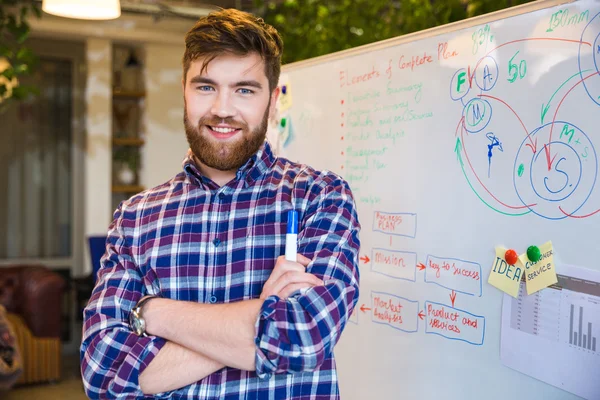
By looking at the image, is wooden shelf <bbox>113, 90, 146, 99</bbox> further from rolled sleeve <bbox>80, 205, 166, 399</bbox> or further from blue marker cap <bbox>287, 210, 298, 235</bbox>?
blue marker cap <bbox>287, 210, 298, 235</bbox>

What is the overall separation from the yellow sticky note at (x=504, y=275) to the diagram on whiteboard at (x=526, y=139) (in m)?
0.12

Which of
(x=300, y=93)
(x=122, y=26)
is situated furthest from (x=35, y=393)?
(x=300, y=93)

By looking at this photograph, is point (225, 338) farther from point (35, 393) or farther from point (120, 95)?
point (120, 95)

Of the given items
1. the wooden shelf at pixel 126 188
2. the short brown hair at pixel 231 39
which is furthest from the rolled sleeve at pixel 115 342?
the wooden shelf at pixel 126 188

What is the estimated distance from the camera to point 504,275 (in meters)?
1.67

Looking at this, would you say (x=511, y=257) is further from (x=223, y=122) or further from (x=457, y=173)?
(x=223, y=122)

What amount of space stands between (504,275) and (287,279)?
693 millimetres

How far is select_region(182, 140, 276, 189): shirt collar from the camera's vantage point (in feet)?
4.72

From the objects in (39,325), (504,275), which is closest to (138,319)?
(504,275)

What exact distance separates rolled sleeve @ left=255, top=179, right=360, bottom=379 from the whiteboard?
1.85 ft

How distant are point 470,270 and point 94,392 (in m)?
1.00

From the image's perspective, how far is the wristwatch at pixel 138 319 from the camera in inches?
52.1

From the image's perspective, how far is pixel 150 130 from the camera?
5.59 metres

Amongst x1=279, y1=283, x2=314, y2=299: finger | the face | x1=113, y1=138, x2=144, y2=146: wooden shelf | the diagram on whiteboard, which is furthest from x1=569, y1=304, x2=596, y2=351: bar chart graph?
x1=113, y1=138, x2=144, y2=146: wooden shelf
